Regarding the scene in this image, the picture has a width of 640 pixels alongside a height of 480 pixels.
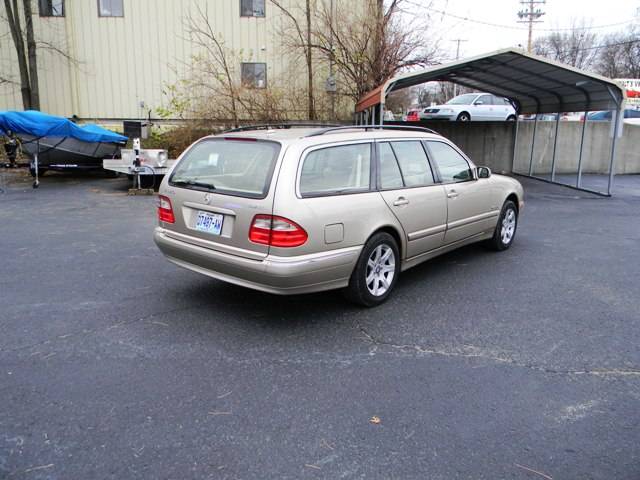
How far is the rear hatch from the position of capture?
4246 mm

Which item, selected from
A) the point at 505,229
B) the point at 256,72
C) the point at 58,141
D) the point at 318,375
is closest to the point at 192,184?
the point at 318,375

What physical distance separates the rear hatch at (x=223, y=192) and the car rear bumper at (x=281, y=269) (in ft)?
0.24

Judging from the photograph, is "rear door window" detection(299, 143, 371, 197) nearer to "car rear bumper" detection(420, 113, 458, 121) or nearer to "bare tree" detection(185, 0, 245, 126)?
"bare tree" detection(185, 0, 245, 126)

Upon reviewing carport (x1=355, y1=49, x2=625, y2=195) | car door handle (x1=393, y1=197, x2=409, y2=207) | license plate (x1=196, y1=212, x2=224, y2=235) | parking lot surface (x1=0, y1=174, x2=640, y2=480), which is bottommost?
parking lot surface (x1=0, y1=174, x2=640, y2=480)

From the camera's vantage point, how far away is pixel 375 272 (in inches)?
192

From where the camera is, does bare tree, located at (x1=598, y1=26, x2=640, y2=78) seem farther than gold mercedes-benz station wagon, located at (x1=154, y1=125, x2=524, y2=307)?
Yes

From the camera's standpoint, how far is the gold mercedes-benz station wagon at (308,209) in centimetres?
417

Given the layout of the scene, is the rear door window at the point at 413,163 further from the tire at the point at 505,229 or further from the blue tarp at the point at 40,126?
the blue tarp at the point at 40,126

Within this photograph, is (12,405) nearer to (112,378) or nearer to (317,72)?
(112,378)

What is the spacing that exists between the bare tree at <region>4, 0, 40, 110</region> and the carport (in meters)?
13.0

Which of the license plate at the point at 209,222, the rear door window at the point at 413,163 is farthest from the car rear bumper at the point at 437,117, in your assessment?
the license plate at the point at 209,222

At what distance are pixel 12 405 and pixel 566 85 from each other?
1401 cm

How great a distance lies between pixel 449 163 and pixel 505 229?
67.5 inches

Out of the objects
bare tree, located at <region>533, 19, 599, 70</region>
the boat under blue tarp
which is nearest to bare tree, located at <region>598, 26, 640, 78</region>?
bare tree, located at <region>533, 19, 599, 70</region>
